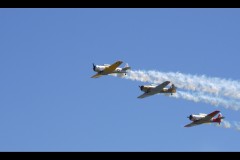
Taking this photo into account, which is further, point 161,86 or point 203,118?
point 203,118

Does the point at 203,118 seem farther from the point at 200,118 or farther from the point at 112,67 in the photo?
the point at 112,67

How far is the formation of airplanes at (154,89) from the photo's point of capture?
75375 mm

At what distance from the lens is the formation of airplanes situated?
75.4 metres

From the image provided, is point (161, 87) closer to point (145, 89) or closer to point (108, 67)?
point (145, 89)

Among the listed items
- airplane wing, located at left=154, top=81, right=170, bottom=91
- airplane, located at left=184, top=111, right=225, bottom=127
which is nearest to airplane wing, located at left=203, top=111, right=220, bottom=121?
airplane, located at left=184, top=111, right=225, bottom=127

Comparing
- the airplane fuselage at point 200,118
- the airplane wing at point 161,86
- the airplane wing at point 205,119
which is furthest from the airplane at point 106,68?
the airplane wing at point 205,119

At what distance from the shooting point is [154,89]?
7675 cm

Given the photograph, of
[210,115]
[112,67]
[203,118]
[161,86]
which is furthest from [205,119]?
[112,67]

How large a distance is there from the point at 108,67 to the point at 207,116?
54.5 feet

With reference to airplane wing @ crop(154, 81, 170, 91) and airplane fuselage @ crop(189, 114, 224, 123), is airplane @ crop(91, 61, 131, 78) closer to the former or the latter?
airplane wing @ crop(154, 81, 170, 91)

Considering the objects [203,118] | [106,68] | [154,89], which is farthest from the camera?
[203,118]

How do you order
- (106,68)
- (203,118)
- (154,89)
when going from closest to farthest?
1. (106,68)
2. (154,89)
3. (203,118)
